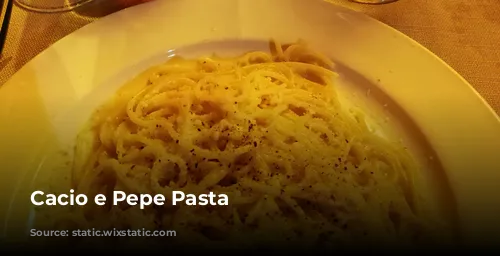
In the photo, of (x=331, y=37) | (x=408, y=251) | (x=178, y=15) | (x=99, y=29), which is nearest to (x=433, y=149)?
(x=408, y=251)

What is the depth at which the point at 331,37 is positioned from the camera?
3.49 feet

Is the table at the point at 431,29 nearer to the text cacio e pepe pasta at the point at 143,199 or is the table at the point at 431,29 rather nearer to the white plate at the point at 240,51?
the white plate at the point at 240,51

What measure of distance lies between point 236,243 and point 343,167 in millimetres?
229

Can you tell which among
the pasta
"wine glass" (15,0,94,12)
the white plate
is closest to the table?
"wine glass" (15,0,94,12)

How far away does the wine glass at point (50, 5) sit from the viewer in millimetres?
1173

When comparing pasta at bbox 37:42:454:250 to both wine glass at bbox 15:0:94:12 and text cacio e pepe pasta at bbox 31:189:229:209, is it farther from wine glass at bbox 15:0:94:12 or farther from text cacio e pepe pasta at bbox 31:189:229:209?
wine glass at bbox 15:0:94:12

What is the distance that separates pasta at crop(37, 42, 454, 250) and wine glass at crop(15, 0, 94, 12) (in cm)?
28

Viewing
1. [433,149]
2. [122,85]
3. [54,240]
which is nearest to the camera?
[54,240]

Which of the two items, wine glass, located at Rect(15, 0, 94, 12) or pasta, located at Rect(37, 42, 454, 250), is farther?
wine glass, located at Rect(15, 0, 94, 12)

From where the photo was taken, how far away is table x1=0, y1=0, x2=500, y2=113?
1.08 m

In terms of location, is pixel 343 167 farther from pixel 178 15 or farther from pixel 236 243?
pixel 178 15

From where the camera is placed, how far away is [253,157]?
2.99 feet

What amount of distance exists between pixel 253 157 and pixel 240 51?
10.7 inches

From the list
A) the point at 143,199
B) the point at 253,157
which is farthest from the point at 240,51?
the point at 143,199
